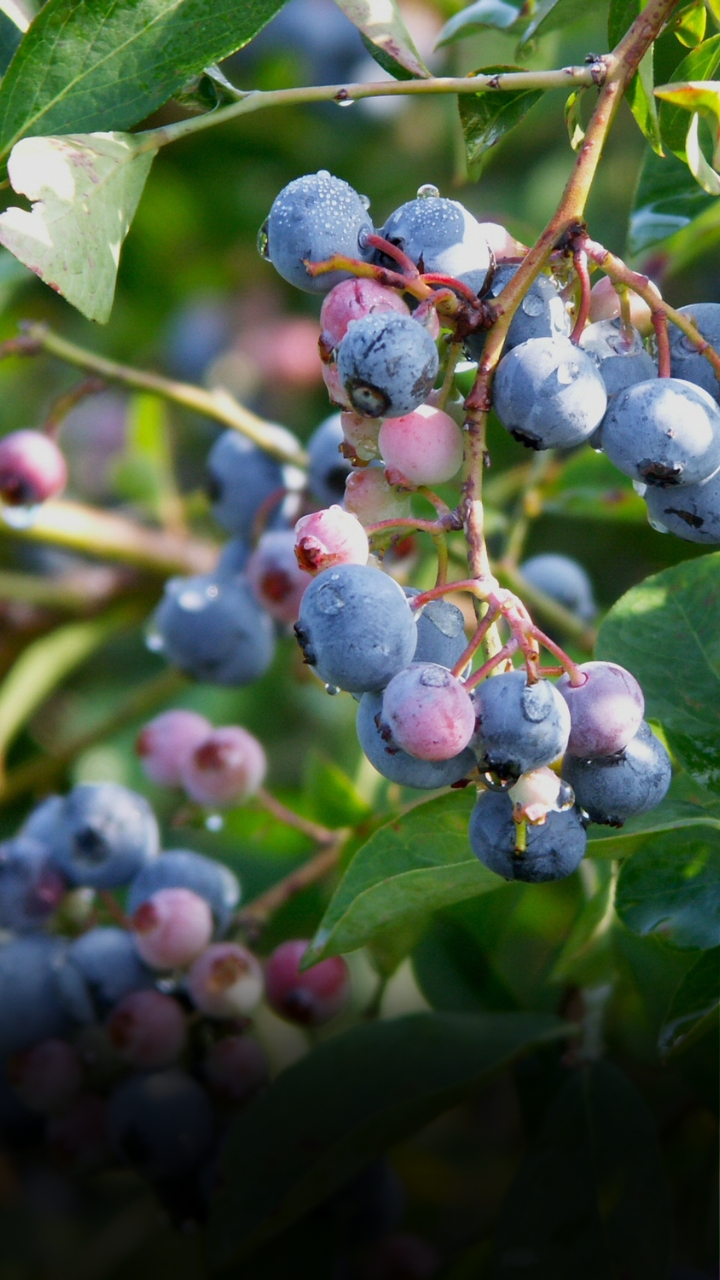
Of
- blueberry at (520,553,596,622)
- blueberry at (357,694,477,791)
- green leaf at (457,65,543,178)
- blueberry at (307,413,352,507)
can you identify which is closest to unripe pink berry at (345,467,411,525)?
blueberry at (357,694,477,791)

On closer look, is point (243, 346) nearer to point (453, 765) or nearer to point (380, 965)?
point (380, 965)

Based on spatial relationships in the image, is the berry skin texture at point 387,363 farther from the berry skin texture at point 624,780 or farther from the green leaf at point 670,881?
the green leaf at point 670,881

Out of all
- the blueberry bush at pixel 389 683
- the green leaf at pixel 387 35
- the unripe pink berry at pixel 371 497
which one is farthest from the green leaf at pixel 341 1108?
the green leaf at pixel 387 35

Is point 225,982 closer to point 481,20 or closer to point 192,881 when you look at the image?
point 192,881

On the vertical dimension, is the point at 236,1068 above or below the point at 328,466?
below

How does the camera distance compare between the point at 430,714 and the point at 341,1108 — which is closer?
the point at 430,714

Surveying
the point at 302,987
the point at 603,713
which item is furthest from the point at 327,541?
the point at 302,987

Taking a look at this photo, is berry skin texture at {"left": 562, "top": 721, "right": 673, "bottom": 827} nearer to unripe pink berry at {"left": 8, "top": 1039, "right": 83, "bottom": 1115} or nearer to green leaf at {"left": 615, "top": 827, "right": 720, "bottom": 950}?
green leaf at {"left": 615, "top": 827, "right": 720, "bottom": 950}
